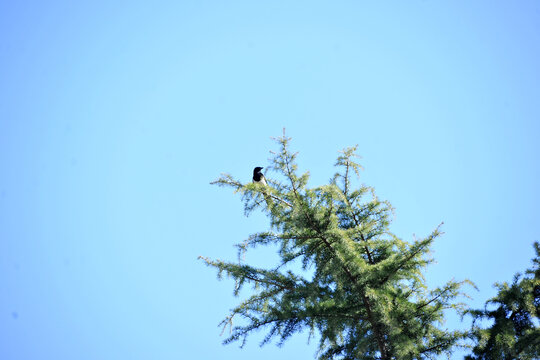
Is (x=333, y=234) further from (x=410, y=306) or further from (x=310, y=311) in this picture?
(x=410, y=306)

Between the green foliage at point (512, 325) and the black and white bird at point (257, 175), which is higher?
the black and white bird at point (257, 175)

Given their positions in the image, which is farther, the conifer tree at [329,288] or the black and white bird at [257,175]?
the black and white bird at [257,175]

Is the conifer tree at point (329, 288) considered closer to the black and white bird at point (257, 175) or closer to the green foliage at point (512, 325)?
the green foliage at point (512, 325)

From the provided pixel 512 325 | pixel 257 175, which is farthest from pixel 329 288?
pixel 257 175

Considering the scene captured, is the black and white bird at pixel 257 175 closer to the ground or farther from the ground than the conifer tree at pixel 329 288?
farther from the ground

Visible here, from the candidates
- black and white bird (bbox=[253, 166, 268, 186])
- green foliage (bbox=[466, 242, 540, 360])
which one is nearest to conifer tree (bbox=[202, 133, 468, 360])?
green foliage (bbox=[466, 242, 540, 360])

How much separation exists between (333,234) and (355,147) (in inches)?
63.1

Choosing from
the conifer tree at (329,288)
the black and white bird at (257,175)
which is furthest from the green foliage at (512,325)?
A: the black and white bird at (257,175)

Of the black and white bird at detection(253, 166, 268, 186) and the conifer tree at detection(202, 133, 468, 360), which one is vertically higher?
the black and white bird at detection(253, 166, 268, 186)

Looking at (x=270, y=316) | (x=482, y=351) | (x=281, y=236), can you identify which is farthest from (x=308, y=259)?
(x=482, y=351)

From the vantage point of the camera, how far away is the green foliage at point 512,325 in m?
4.88

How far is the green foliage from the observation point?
4.88 metres

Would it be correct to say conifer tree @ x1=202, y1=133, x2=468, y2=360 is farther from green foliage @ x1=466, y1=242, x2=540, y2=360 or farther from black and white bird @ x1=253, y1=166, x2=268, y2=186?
black and white bird @ x1=253, y1=166, x2=268, y2=186

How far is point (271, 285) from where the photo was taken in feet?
18.3
